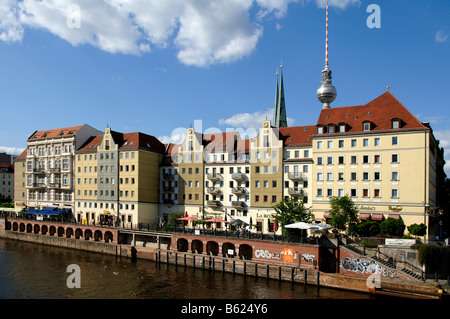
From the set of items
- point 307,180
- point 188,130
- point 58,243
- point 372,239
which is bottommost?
point 58,243

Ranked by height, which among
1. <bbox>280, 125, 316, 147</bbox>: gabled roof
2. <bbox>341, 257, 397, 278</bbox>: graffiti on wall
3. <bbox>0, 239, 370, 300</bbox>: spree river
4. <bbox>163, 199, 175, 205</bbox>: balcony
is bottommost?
<bbox>0, 239, 370, 300</bbox>: spree river

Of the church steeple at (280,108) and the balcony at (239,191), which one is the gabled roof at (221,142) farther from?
the church steeple at (280,108)

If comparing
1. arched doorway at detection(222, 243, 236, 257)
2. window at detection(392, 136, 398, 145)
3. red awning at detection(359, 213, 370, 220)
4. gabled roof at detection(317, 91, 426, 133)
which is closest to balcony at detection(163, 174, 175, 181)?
arched doorway at detection(222, 243, 236, 257)

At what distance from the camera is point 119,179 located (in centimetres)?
7831

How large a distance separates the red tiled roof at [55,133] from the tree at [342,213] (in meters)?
62.8

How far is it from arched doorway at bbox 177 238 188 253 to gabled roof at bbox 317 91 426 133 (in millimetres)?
29406

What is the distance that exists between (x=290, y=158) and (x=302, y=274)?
23.8m

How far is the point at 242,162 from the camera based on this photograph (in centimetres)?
6862

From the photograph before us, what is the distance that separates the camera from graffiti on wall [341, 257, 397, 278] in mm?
41584

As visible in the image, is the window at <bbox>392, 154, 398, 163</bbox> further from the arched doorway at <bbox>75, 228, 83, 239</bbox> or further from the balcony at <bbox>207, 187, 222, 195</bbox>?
the arched doorway at <bbox>75, 228, 83, 239</bbox>

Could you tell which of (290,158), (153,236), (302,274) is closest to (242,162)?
(290,158)

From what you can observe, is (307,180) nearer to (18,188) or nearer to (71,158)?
(71,158)

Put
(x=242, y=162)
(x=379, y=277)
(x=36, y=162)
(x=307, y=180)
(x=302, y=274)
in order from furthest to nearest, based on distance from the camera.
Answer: (x=36, y=162)
(x=242, y=162)
(x=307, y=180)
(x=302, y=274)
(x=379, y=277)

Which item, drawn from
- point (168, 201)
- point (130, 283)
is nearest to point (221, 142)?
point (168, 201)
